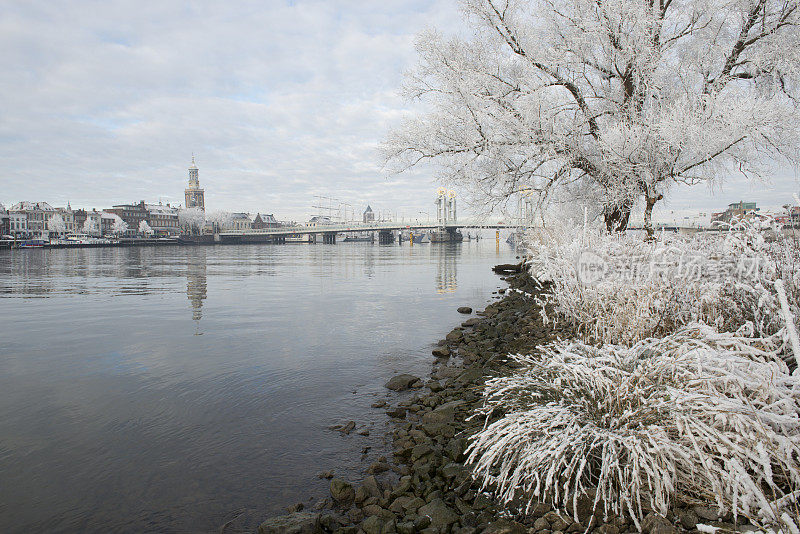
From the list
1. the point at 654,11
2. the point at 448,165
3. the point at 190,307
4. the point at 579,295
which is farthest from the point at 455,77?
the point at 190,307

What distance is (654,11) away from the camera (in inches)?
562

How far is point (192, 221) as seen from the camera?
180 meters

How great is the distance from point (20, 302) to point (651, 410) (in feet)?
70.6

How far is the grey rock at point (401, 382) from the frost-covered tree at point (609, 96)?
9.80 m

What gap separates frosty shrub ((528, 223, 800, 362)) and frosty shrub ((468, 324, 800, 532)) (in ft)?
4.79

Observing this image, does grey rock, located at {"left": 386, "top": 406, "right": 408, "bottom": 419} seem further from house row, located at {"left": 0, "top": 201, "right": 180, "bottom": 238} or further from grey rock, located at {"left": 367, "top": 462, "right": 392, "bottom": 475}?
house row, located at {"left": 0, "top": 201, "right": 180, "bottom": 238}

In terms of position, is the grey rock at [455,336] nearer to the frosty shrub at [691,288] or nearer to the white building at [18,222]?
the frosty shrub at [691,288]

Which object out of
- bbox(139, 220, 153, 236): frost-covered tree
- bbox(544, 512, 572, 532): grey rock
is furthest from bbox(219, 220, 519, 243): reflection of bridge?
bbox(544, 512, 572, 532): grey rock

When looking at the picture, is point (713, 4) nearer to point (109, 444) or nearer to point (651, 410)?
point (651, 410)

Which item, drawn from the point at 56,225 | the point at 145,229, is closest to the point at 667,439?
the point at 56,225

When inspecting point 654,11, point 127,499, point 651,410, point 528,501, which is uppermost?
point 654,11

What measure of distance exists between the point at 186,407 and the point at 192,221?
189944 mm

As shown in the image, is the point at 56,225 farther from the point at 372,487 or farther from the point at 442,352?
the point at 372,487

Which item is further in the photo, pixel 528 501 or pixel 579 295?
pixel 579 295
